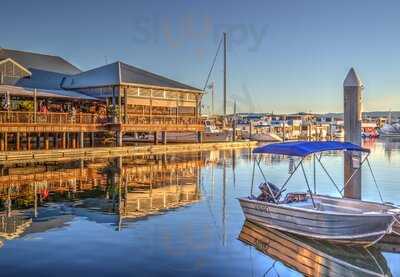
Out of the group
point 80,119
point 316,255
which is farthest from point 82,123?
point 316,255

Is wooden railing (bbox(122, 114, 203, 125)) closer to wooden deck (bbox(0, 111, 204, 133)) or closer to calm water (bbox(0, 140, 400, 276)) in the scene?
wooden deck (bbox(0, 111, 204, 133))

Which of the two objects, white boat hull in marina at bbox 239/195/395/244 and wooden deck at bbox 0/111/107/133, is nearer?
white boat hull in marina at bbox 239/195/395/244

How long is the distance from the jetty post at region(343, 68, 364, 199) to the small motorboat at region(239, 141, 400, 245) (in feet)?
3.53

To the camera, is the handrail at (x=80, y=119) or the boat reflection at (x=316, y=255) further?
the handrail at (x=80, y=119)

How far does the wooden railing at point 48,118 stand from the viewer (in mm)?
36688

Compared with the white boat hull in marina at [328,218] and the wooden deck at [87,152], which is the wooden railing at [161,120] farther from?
the white boat hull in marina at [328,218]

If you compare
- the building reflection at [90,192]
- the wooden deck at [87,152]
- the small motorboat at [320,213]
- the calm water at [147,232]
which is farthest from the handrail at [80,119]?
the small motorboat at [320,213]

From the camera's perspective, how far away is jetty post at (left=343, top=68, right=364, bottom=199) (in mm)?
17156

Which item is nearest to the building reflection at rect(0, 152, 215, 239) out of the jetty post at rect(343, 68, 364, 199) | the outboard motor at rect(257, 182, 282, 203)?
the outboard motor at rect(257, 182, 282, 203)

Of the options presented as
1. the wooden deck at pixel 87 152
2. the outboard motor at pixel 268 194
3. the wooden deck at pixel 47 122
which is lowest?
the outboard motor at pixel 268 194

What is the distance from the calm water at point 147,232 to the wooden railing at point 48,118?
9753 mm

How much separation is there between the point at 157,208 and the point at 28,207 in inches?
186

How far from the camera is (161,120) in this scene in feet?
164

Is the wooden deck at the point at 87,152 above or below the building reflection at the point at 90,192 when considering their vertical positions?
above
